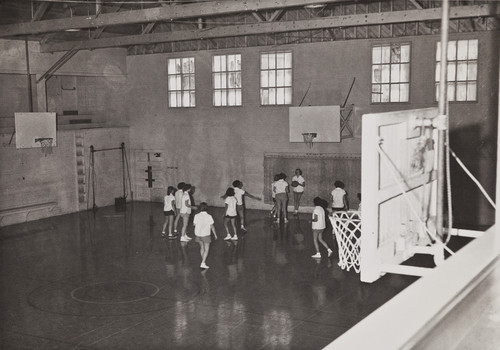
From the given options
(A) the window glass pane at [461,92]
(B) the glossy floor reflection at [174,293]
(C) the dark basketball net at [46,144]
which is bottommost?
(B) the glossy floor reflection at [174,293]

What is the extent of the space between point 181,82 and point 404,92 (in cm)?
819

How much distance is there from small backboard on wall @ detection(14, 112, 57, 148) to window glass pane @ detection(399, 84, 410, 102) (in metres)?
10.8

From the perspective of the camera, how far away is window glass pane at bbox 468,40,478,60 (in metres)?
16.4

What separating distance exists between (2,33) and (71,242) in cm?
583

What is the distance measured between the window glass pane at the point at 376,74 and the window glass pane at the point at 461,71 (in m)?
2.29

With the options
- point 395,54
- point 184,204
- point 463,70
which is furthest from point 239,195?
point 463,70

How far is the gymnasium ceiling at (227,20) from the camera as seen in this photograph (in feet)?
42.3

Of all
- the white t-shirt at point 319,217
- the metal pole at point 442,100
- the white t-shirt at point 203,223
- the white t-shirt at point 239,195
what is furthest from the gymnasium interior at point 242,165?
the white t-shirt at point 239,195

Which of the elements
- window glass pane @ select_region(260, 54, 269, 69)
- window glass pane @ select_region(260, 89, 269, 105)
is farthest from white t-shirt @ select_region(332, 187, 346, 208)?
window glass pane @ select_region(260, 54, 269, 69)

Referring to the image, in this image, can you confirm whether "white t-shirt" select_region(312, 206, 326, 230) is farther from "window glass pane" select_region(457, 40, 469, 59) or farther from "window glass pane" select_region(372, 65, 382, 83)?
"window glass pane" select_region(457, 40, 469, 59)

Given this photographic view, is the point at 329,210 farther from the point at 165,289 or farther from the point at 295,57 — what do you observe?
the point at 165,289

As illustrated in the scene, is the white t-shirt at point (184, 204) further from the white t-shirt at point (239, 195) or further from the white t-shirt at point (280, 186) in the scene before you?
the white t-shirt at point (280, 186)

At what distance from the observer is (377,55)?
59.1 feet

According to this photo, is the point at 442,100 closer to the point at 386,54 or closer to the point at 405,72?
the point at 405,72
